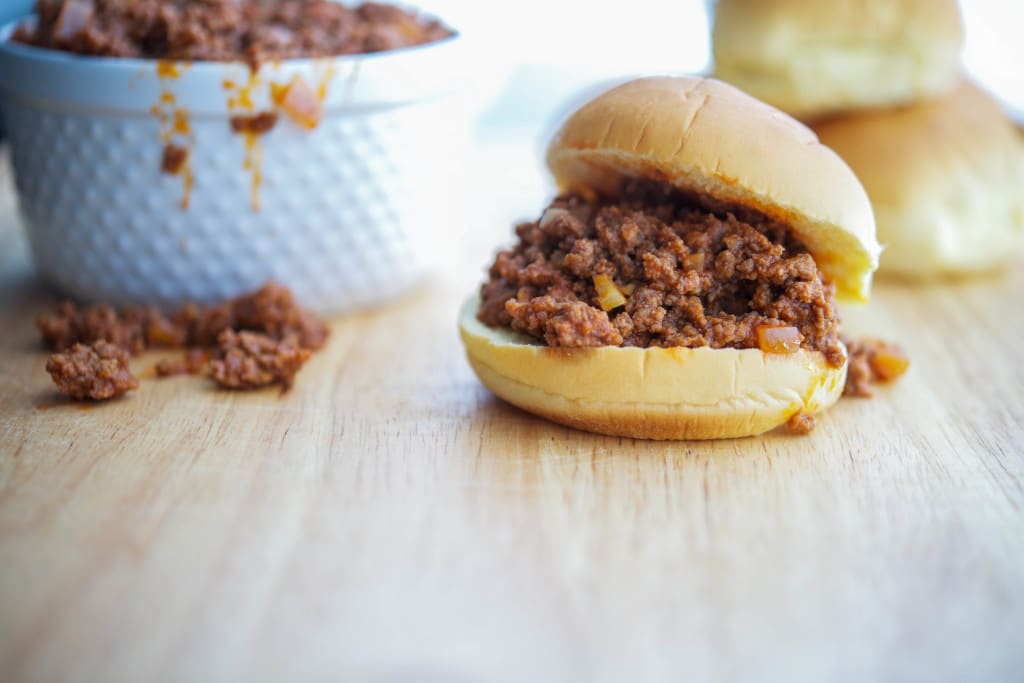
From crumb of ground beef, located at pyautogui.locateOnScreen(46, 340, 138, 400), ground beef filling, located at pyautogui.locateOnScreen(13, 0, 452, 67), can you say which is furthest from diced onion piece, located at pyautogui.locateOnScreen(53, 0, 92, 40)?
crumb of ground beef, located at pyautogui.locateOnScreen(46, 340, 138, 400)

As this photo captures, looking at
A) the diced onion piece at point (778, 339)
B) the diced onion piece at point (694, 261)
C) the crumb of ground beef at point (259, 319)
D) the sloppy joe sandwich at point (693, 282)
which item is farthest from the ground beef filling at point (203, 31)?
the diced onion piece at point (778, 339)

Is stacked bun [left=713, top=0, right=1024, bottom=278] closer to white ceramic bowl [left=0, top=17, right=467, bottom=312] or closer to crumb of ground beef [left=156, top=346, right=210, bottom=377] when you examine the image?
white ceramic bowl [left=0, top=17, right=467, bottom=312]

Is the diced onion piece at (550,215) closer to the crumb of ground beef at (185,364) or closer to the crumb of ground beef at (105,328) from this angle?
the crumb of ground beef at (185,364)

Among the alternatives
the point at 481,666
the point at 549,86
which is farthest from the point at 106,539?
the point at 549,86

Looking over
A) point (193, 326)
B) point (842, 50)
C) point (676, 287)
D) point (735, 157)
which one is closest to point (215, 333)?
point (193, 326)

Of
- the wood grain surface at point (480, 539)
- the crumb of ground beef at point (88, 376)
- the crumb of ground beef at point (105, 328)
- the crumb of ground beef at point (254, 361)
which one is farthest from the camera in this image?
the crumb of ground beef at point (105, 328)
